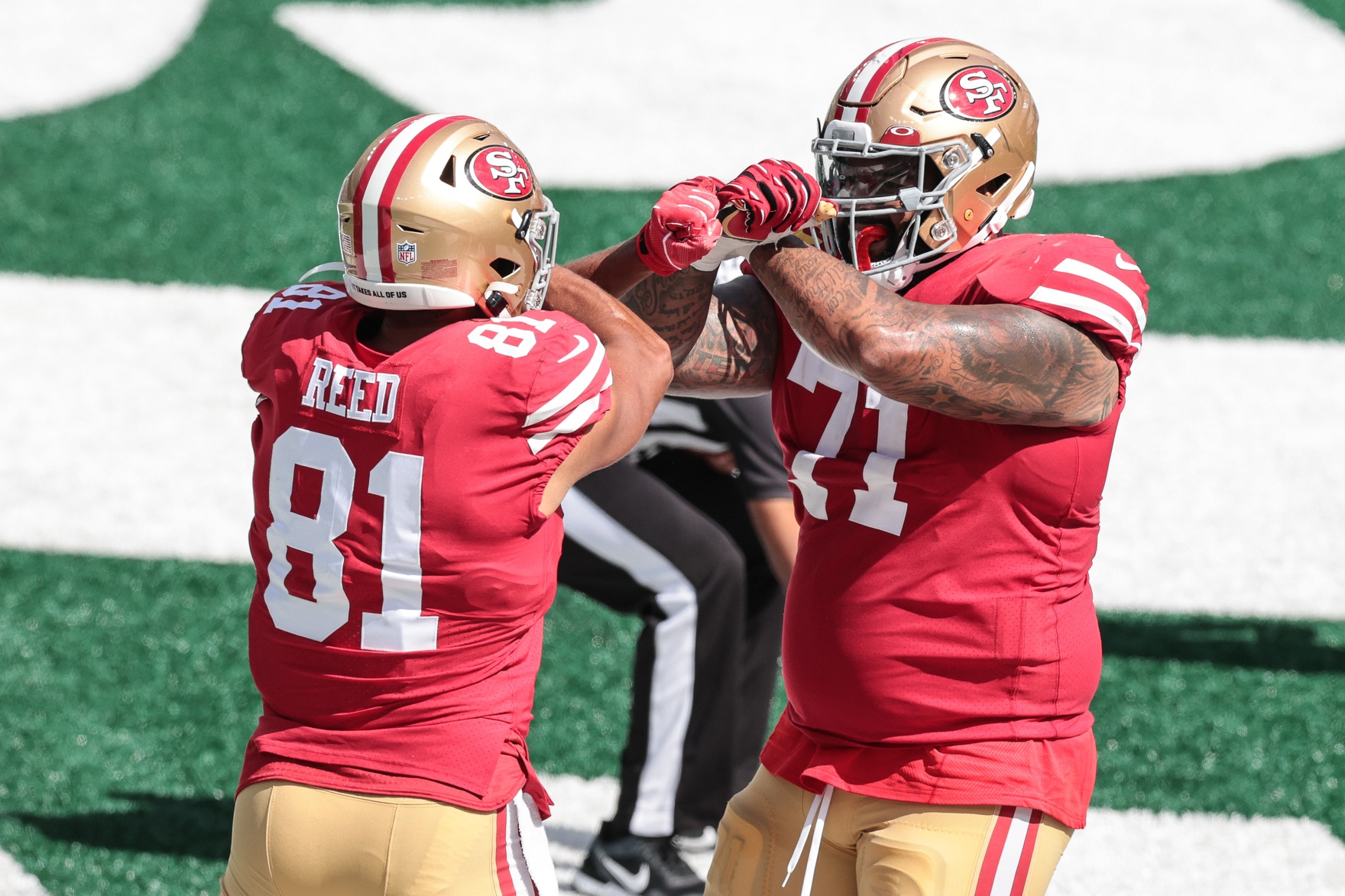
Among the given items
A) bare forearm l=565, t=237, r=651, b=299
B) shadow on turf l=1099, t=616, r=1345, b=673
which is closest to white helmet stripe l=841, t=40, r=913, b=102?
bare forearm l=565, t=237, r=651, b=299

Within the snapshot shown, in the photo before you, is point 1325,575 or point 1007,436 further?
point 1325,575

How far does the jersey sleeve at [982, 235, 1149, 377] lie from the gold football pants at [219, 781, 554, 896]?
46.0 inches

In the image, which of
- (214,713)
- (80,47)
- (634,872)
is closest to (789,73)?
(80,47)

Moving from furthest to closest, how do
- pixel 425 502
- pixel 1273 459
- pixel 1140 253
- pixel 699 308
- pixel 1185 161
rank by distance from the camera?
pixel 1185 161 < pixel 1140 253 < pixel 1273 459 < pixel 699 308 < pixel 425 502

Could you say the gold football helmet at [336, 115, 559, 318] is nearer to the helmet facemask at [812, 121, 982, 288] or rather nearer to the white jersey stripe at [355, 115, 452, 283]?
the white jersey stripe at [355, 115, 452, 283]

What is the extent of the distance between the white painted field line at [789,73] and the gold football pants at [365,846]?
20.4ft

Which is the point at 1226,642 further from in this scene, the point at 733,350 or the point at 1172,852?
the point at 733,350

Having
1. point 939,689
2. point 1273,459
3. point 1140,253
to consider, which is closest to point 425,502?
point 939,689

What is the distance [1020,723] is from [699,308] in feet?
2.96

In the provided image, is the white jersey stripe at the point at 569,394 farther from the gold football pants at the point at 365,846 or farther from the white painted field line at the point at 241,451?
the white painted field line at the point at 241,451

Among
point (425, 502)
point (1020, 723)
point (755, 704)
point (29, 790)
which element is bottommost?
point (29, 790)

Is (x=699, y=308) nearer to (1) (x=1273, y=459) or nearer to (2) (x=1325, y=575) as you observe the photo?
(2) (x=1325, y=575)

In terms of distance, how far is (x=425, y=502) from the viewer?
228 cm

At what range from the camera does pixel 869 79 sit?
8.65 ft
